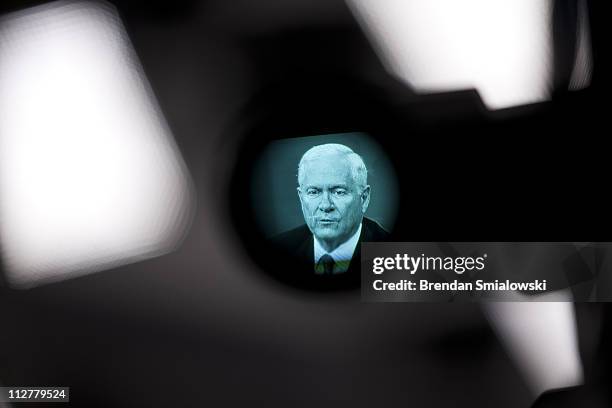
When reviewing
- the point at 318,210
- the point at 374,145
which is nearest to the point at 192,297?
the point at 318,210

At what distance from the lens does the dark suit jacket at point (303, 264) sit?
4.42ft

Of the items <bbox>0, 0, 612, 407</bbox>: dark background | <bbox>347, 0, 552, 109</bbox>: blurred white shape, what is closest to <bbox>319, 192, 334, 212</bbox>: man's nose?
<bbox>0, 0, 612, 407</bbox>: dark background

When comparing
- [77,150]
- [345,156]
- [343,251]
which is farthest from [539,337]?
[77,150]

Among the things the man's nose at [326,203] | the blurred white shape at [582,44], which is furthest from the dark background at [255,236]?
the man's nose at [326,203]

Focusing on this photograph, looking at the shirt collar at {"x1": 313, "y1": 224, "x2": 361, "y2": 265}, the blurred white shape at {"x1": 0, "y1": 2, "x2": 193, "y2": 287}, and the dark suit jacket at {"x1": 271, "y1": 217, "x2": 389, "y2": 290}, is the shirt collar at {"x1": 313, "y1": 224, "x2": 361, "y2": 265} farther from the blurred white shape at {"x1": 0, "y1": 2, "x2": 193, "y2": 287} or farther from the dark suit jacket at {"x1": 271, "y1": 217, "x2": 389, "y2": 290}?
the blurred white shape at {"x1": 0, "y1": 2, "x2": 193, "y2": 287}

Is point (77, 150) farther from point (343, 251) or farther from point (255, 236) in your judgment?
point (343, 251)

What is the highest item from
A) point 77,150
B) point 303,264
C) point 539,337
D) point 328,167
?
point 77,150

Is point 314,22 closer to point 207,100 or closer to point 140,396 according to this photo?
point 207,100

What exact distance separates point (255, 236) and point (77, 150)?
1.74ft

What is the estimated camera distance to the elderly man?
4.39 feet

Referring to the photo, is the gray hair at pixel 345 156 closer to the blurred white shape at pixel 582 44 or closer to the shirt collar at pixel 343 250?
the shirt collar at pixel 343 250

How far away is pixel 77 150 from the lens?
1387 mm

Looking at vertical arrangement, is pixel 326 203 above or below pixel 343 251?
above

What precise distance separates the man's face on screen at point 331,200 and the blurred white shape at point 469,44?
0.30m
